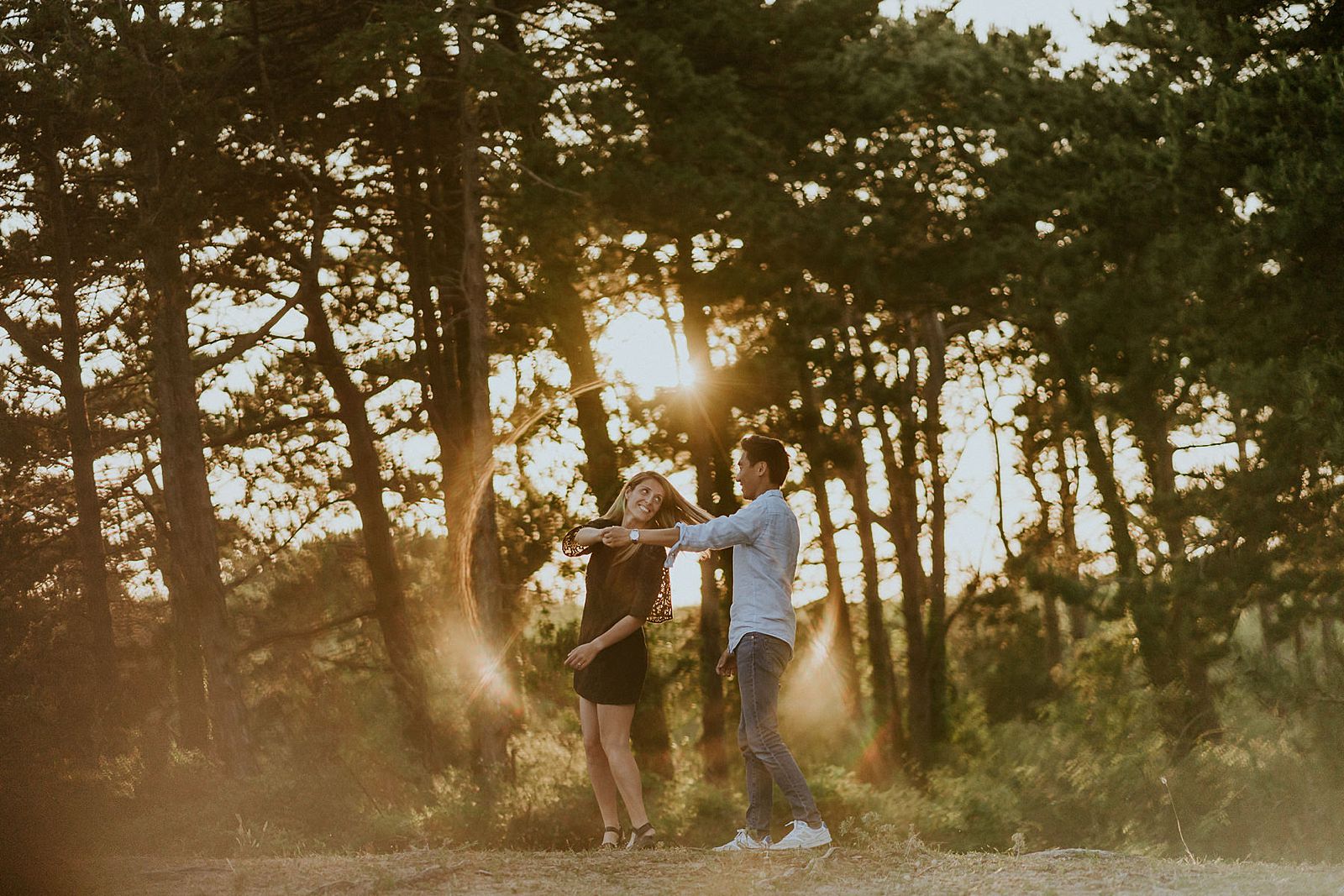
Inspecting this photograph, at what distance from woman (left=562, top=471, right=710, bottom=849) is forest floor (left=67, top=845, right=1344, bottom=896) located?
1.90ft

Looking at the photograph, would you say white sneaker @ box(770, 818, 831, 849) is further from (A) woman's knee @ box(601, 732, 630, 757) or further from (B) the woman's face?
(B) the woman's face

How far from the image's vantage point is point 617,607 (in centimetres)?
784

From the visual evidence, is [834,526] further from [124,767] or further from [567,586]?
[124,767]

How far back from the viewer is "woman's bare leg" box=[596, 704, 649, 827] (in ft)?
25.8

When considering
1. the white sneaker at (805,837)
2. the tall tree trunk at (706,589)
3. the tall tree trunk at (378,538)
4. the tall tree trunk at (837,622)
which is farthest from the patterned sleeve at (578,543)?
the tall tree trunk at (837,622)

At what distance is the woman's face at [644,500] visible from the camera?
7.64m

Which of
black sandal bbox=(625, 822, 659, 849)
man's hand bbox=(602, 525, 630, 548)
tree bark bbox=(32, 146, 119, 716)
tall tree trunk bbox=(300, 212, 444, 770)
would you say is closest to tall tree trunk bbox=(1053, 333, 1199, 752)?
tall tree trunk bbox=(300, 212, 444, 770)

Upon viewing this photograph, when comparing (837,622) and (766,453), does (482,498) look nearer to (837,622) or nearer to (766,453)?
(837,622)

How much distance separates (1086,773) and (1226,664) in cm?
251

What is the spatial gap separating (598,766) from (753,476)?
82.8 inches

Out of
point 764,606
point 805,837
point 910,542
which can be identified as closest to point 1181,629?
point 910,542

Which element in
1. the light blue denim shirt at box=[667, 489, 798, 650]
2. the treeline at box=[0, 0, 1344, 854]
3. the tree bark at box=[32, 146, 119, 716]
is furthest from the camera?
the tree bark at box=[32, 146, 119, 716]

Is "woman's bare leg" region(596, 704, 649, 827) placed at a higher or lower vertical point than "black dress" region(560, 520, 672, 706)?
lower

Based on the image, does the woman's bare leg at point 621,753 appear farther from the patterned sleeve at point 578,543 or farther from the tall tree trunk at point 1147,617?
the tall tree trunk at point 1147,617
